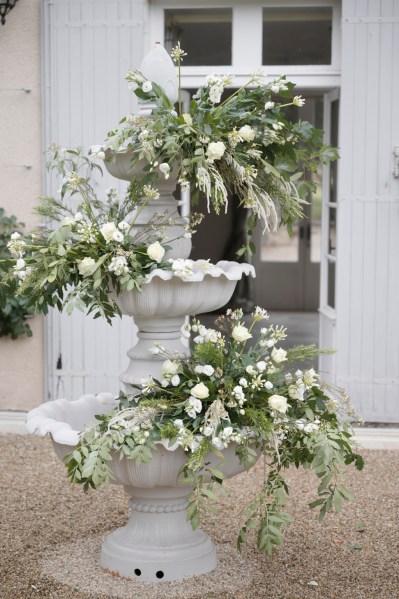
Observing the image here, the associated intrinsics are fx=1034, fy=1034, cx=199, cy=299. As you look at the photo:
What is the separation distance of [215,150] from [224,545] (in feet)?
5.84

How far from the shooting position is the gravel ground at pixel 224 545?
12.7ft

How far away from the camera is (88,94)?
6504 millimetres

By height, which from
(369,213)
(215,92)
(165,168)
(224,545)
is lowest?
(224,545)

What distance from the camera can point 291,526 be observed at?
4.68m

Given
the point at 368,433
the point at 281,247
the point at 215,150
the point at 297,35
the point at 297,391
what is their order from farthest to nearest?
1. the point at 281,247
2. the point at 297,35
3. the point at 368,433
4. the point at 297,391
5. the point at 215,150

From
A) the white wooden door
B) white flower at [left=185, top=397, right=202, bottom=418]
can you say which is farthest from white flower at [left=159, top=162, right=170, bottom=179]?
the white wooden door

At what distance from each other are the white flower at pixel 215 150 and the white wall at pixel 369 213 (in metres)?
2.99

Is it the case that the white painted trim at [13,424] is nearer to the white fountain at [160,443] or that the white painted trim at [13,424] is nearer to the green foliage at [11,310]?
the green foliage at [11,310]

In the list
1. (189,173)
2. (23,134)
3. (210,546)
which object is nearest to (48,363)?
(23,134)

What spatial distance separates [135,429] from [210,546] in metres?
0.72

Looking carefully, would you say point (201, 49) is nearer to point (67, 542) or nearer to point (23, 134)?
point (23, 134)

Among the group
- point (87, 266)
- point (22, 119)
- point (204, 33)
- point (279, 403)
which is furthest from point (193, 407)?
point (204, 33)

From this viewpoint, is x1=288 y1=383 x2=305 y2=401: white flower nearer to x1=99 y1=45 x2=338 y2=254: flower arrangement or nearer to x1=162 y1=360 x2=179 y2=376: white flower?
x1=162 y1=360 x2=179 y2=376: white flower

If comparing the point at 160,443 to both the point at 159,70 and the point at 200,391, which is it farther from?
the point at 159,70
